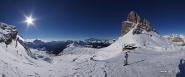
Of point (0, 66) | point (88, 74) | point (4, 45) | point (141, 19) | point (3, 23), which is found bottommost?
point (88, 74)

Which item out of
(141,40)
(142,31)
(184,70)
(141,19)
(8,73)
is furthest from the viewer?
(141,19)

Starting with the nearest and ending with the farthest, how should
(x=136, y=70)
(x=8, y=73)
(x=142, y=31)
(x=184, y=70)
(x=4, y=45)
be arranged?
(x=8, y=73) → (x=184, y=70) → (x=136, y=70) → (x=4, y=45) → (x=142, y=31)

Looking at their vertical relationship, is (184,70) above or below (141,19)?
below

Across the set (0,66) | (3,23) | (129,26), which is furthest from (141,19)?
(0,66)

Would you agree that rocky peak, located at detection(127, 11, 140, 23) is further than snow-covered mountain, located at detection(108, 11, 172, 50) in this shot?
Yes

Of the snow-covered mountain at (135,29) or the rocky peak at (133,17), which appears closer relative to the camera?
the snow-covered mountain at (135,29)

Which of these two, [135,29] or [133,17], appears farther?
[133,17]

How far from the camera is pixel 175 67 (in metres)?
31.2

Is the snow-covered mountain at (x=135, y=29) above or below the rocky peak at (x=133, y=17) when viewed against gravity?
below

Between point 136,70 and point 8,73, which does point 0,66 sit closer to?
point 8,73

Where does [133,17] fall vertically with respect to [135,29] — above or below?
above

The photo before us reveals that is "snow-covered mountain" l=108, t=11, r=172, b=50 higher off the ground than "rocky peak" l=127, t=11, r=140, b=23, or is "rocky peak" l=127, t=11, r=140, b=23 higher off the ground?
"rocky peak" l=127, t=11, r=140, b=23

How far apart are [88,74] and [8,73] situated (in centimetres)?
1164

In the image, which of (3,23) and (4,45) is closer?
(4,45)
